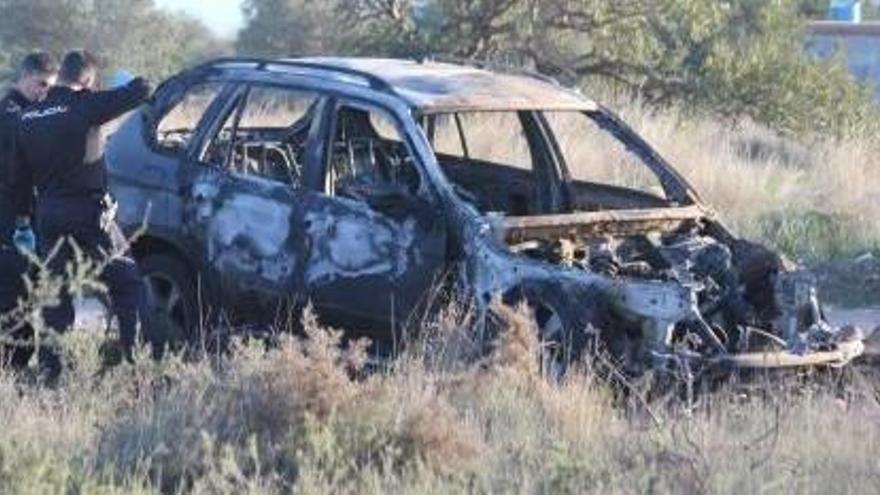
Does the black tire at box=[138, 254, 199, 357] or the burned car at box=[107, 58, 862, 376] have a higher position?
the burned car at box=[107, 58, 862, 376]

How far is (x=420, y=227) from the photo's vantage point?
8117 millimetres

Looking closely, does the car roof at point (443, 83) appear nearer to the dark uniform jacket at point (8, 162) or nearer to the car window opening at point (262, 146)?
the car window opening at point (262, 146)

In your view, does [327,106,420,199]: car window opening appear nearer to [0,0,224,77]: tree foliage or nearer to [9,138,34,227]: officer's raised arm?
[9,138,34,227]: officer's raised arm

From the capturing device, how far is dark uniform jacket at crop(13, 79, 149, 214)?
827cm

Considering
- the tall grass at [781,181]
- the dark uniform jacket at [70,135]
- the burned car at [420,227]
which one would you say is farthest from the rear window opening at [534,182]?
the tall grass at [781,181]

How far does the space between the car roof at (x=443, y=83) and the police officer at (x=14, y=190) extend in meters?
1.20

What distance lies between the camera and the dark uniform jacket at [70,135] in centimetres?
827

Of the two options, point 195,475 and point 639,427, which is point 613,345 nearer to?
point 639,427

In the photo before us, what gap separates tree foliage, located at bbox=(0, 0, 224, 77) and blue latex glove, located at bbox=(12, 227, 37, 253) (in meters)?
30.1

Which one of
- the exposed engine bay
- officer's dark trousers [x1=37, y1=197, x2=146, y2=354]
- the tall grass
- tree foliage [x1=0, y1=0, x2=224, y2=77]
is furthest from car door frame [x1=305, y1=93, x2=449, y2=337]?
tree foliage [x1=0, y1=0, x2=224, y2=77]

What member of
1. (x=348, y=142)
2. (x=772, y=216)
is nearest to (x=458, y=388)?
(x=348, y=142)

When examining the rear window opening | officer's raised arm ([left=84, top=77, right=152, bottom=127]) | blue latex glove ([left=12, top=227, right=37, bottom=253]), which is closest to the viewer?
officer's raised arm ([left=84, top=77, right=152, bottom=127])

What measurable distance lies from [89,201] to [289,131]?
1.86 meters

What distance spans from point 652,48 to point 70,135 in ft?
51.9
